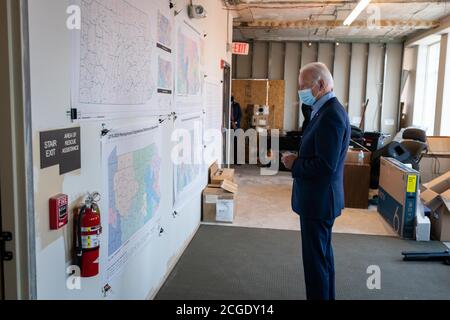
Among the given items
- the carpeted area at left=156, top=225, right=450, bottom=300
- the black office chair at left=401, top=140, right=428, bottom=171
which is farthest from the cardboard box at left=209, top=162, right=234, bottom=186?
the black office chair at left=401, top=140, right=428, bottom=171

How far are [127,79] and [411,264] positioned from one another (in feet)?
10.1

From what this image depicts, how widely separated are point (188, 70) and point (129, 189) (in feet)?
6.14

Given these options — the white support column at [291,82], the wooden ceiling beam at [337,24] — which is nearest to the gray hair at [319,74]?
the wooden ceiling beam at [337,24]

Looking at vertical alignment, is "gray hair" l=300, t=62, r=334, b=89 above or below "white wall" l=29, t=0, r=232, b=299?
above

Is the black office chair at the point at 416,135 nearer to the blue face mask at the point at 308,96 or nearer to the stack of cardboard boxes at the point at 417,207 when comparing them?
the stack of cardboard boxes at the point at 417,207

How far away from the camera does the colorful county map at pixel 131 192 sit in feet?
7.50

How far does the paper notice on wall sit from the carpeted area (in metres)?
0.26

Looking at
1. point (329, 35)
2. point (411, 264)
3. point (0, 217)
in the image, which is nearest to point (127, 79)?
point (0, 217)

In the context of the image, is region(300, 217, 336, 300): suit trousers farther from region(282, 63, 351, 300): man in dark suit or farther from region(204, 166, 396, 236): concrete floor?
region(204, 166, 396, 236): concrete floor

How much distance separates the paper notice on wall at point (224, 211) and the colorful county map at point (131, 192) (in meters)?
2.05

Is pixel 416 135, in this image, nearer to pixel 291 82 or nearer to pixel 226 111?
pixel 226 111

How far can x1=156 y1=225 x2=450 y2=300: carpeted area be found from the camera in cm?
321

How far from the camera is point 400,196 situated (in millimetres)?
4711
